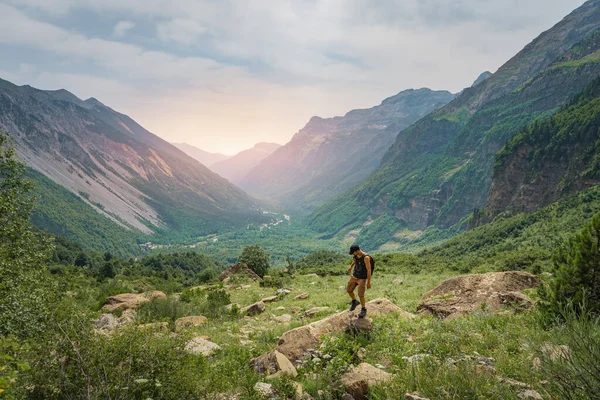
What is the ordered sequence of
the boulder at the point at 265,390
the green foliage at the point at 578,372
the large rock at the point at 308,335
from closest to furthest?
the green foliage at the point at 578,372, the boulder at the point at 265,390, the large rock at the point at 308,335

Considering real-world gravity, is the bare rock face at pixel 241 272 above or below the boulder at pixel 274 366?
below

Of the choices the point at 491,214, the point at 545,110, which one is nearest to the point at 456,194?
the point at 545,110

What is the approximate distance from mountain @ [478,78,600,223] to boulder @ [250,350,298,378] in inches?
3560

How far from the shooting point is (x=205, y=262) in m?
81.5

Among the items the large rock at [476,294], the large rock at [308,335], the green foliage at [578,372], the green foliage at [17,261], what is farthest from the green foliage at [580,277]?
the green foliage at [17,261]

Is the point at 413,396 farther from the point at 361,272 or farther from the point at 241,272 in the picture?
the point at 241,272

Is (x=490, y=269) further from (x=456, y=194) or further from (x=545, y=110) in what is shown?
(x=545, y=110)

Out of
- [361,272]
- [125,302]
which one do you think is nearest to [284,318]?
[361,272]

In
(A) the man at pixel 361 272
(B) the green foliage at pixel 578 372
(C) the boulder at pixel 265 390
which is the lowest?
(C) the boulder at pixel 265 390

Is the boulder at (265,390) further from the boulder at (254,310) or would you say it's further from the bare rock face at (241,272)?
the bare rock face at (241,272)

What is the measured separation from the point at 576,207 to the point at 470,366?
258 feet

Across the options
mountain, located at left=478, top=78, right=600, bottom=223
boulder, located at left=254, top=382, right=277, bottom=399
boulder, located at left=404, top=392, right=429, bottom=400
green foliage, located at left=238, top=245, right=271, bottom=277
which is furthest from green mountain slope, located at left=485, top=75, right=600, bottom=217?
boulder, located at left=254, top=382, right=277, bottom=399

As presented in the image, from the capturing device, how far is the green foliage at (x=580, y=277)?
792 cm

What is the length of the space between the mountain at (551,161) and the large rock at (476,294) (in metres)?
78.5
